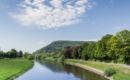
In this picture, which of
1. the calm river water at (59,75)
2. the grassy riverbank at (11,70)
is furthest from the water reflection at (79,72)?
the grassy riverbank at (11,70)

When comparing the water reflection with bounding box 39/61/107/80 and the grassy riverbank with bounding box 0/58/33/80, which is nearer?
the grassy riverbank with bounding box 0/58/33/80

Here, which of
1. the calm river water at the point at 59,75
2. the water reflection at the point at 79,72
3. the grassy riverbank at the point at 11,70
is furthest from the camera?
the calm river water at the point at 59,75

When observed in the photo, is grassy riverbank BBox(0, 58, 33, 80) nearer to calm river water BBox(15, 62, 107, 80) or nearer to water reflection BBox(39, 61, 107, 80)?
calm river water BBox(15, 62, 107, 80)

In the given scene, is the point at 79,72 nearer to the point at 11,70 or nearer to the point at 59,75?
the point at 59,75

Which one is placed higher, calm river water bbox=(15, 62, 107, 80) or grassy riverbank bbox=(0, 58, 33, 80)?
grassy riverbank bbox=(0, 58, 33, 80)

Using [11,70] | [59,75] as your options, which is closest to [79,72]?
[59,75]

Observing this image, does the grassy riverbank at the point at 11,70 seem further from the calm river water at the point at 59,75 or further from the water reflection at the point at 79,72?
the water reflection at the point at 79,72

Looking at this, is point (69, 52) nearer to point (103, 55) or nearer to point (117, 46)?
point (103, 55)

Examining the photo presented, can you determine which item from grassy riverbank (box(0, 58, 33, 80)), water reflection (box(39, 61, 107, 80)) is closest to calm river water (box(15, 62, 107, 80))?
water reflection (box(39, 61, 107, 80))

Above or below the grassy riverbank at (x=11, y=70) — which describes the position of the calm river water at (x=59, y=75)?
below

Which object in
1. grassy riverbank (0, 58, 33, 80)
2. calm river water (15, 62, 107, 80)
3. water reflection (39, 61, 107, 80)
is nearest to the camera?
grassy riverbank (0, 58, 33, 80)

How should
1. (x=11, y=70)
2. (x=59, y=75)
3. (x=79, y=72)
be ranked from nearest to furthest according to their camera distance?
1. (x=11, y=70)
2. (x=59, y=75)
3. (x=79, y=72)

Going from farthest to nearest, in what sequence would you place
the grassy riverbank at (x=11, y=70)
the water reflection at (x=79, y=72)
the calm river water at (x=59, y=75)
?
the calm river water at (x=59, y=75) → the water reflection at (x=79, y=72) → the grassy riverbank at (x=11, y=70)

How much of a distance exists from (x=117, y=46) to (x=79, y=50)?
42674 millimetres
